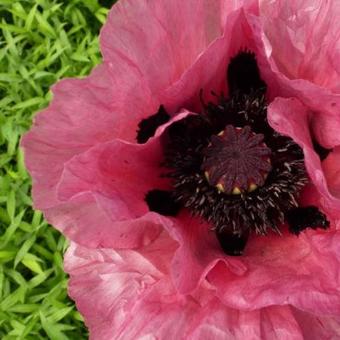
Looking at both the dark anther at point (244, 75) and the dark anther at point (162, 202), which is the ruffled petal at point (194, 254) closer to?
the dark anther at point (162, 202)

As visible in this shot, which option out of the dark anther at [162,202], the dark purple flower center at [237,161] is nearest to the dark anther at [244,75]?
the dark purple flower center at [237,161]

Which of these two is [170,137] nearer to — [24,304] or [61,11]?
[24,304]

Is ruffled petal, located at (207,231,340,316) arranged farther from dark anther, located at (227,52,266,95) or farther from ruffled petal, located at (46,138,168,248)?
dark anther, located at (227,52,266,95)

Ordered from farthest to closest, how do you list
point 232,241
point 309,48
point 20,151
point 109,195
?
point 20,151 → point 232,241 → point 309,48 → point 109,195

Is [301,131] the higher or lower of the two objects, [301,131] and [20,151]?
the higher

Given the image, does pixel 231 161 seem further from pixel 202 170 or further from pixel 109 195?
pixel 109 195

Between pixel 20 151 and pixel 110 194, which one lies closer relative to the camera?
pixel 110 194

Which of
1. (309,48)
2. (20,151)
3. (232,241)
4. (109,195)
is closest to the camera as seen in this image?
(109,195)

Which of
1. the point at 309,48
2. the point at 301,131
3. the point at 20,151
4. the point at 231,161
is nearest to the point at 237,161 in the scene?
the point at 231,161
